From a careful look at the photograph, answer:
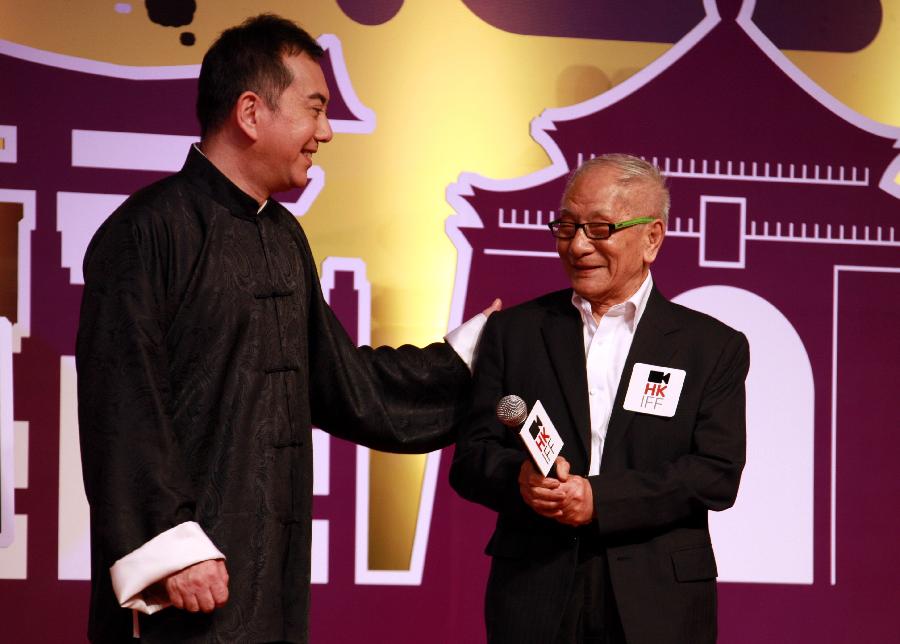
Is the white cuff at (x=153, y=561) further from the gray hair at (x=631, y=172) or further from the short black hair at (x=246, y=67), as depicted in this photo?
→ the gray hair at (x=631, y=172)

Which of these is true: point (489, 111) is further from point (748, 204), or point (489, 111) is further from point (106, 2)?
point (106, 2)

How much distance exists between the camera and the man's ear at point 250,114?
219 centimetres

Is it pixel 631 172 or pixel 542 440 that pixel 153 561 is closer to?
pixel 542 440

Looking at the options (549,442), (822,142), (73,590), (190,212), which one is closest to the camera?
(549,442)

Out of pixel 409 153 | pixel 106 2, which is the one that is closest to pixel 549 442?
pixel 409 153

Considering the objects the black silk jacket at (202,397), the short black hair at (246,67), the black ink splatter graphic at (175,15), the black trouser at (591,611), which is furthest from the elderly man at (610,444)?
the black ink splatter graphic at (175,15)

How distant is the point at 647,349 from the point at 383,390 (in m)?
0.62

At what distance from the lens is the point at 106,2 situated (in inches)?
134

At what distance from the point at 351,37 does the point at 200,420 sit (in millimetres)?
1732

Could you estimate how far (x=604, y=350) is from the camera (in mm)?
2287

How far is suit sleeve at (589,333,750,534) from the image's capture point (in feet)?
6.84

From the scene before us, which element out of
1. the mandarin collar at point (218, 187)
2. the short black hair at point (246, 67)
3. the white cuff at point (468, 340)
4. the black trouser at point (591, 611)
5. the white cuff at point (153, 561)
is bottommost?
the black trouser at point (591, 611)

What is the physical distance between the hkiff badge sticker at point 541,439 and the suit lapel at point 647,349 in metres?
0.17

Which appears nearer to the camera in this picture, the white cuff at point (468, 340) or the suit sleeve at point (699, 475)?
the suit sleeve at point (699, 475)
